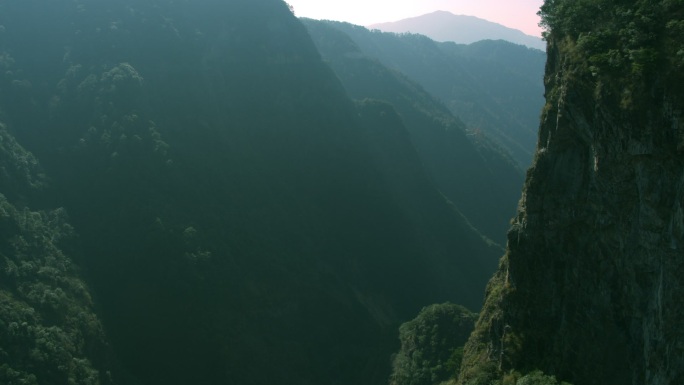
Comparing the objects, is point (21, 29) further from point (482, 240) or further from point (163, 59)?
point (482, 240)

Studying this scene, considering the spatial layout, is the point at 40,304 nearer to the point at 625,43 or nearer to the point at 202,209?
the point at 202,209

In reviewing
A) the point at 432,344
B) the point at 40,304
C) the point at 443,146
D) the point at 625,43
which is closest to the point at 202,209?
the point at 40,304

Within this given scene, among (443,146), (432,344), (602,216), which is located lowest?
(432,344)

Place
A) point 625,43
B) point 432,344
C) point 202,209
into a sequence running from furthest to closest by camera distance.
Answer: point 202,209 < point 432,344 < point 625,43

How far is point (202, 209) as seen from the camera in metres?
89.2

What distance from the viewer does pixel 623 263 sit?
28.1 meters

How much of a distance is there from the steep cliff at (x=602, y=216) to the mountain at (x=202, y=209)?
1637 inches

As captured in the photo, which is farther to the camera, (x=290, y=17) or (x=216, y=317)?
(x=290, y=17)

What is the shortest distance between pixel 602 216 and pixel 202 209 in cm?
6978

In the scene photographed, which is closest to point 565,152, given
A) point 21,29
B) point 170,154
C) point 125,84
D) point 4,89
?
point 170,154

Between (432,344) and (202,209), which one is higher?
(202,209)

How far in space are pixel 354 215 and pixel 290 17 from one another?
57.9 meters

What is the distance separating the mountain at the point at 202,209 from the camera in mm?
71438

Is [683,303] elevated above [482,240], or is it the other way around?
[683,303]
